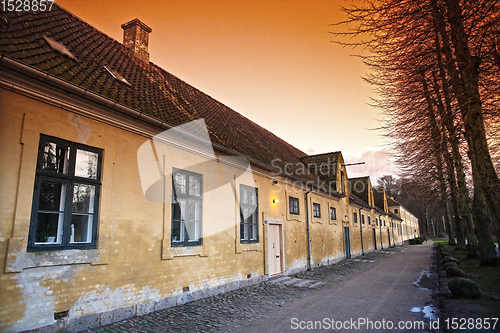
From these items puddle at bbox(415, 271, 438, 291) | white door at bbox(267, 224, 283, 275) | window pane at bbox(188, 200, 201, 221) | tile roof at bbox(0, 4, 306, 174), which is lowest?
puddle at bbox(415, 271, 438, 291)

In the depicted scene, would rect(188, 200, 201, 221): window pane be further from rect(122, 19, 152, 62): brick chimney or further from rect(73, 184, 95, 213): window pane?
rect(122, 19, 152, 62): brick chimney

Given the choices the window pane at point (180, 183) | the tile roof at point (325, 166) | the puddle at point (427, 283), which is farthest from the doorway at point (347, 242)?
the window pane at point (180, 183)

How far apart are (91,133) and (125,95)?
59.9 inches

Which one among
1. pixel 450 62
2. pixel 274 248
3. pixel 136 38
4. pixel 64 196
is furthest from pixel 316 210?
pixel 64 196

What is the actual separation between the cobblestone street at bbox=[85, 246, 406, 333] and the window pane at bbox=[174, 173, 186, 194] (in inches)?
114

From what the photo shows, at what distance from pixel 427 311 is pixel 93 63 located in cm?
987

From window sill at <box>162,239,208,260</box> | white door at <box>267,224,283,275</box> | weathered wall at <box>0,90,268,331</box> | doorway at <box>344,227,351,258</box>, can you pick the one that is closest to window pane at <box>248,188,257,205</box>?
white door at <box>267,224,283,275</box>

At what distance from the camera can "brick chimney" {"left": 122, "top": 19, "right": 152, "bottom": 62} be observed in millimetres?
11820

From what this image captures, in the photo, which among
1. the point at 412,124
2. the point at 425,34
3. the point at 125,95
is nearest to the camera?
the point at 125,95

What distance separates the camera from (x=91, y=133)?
6137 millimetres

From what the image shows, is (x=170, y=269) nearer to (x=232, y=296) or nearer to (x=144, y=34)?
(x=232, y=296)

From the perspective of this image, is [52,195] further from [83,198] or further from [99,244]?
[99,244]

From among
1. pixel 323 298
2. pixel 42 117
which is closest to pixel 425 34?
pixel 323 298

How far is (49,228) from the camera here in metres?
5.36
